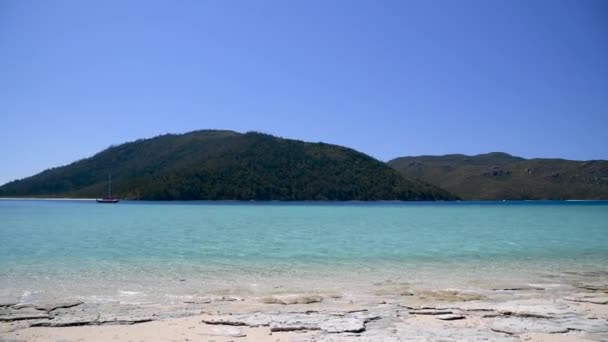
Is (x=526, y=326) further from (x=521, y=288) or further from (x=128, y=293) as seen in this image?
(x=128, y=293)

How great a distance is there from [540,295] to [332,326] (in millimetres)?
5108

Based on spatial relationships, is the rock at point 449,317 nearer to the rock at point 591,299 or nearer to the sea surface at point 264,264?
the sea surface at point 264,264

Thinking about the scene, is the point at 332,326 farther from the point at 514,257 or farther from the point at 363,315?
the point at 514,257

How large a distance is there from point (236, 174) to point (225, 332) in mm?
101583

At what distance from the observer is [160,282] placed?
11.5 metres

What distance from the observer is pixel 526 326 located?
739 cm

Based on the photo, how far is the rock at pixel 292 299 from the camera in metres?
9.35

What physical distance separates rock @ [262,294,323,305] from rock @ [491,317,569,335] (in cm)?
331

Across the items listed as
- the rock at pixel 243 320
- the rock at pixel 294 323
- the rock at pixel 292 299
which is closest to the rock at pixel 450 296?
the rock at pixel 292 299

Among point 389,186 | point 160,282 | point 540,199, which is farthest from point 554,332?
point 540,199

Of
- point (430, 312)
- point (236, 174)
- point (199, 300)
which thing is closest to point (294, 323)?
point (430, 312)

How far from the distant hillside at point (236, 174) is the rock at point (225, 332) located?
320 ft

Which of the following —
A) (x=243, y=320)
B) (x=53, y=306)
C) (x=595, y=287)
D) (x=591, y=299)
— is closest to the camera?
(x=243, y=320)

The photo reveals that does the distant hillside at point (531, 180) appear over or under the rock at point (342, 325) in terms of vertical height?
over
